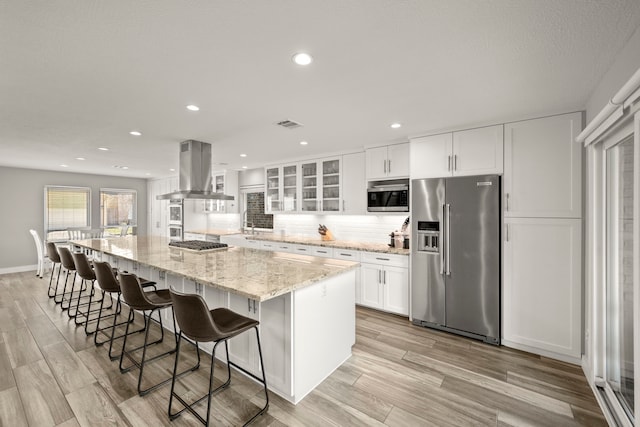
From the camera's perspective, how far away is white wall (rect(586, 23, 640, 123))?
4.98 ft

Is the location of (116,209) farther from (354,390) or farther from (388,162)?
(354,390)

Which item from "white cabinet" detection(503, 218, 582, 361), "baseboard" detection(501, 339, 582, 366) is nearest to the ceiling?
"white cabinet" detection(503, 218, 582, 361)

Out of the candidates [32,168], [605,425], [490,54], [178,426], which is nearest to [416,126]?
[490,54]

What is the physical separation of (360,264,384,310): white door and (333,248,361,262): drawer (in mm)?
165

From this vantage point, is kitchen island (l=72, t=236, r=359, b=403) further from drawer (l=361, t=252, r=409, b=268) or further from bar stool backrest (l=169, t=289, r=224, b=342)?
drawer (l=361, t=252, r=409, b=268)

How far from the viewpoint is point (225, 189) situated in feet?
21.4

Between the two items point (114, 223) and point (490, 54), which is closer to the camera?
point (490, 54)

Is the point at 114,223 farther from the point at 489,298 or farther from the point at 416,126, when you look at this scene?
the point at 489,298

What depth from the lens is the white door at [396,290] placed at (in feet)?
12.0

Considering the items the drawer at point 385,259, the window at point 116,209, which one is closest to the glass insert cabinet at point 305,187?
the drawer at point 385,259

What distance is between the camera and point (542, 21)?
1.42m

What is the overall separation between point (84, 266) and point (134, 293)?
5.09 feet

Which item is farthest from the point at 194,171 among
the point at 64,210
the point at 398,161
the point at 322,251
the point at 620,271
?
the point at 64,210

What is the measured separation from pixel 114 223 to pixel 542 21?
9.61 meters
